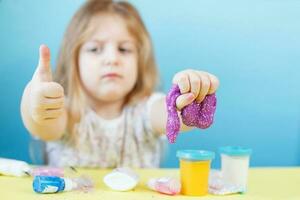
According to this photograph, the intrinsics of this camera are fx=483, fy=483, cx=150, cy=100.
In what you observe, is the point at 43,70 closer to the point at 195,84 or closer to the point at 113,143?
the point at 195,84

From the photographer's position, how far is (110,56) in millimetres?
1308

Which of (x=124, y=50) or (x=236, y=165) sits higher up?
(x=124, y=50)

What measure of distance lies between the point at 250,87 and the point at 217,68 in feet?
0.36

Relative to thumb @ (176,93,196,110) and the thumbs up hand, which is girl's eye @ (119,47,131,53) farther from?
thumb @ (176,93,196,110)

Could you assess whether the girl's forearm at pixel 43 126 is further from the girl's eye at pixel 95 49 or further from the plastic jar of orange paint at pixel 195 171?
the plastic jar of orange paint at pixel 195 171

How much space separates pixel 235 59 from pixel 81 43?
43 centimetres

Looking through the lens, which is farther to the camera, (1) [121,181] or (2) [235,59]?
(2) [235,59]

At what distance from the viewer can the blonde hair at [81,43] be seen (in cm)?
133

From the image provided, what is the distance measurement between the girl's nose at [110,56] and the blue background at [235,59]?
0.12 meters

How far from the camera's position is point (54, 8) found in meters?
1.32

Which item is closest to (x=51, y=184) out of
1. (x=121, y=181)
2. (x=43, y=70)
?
(x=121, y=181)

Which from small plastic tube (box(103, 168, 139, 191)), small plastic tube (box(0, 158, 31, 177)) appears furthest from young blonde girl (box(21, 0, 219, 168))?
small plastic tube (box(103, 168, 139, 191))

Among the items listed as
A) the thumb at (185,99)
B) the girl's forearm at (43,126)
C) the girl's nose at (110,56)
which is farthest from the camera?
→ the girl's nose at (110,56)

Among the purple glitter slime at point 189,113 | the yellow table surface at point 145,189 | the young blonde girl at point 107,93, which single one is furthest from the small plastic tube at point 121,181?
the young blonde girl at point 107,93
